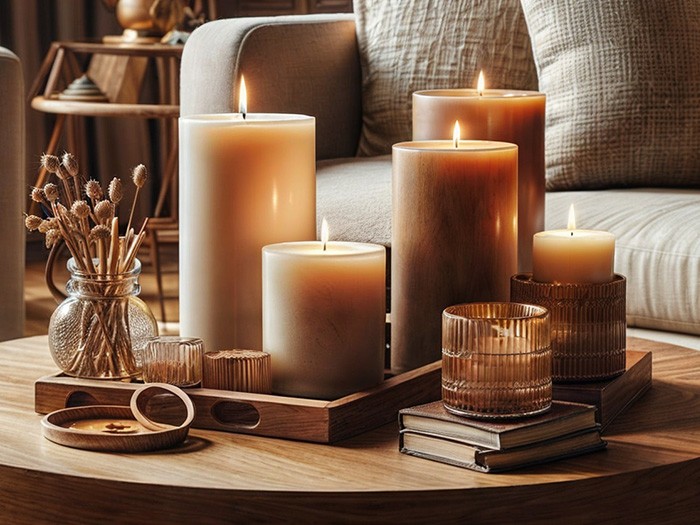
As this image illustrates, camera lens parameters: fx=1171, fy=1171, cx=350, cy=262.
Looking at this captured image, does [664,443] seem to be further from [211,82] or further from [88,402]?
[211,82]

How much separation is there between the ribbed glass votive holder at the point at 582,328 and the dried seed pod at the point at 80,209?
0.41 meters

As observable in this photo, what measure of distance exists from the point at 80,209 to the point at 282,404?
0.91 feet

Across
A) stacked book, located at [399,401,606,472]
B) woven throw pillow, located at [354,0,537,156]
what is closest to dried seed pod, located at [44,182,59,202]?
stacked book, located at [399,401,606,472]

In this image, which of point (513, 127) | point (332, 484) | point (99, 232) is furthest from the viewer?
point (513, 127)

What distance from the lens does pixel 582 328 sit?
1.02 metres

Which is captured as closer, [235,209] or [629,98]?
[235,209]

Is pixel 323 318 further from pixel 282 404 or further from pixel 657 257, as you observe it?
pixel 657 257

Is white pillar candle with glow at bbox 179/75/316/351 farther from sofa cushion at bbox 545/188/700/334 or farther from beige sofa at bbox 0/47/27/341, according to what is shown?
beige sofa at bbox 0/47/27/341

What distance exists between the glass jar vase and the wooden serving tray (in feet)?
0.08

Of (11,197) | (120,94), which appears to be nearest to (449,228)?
(11,197)

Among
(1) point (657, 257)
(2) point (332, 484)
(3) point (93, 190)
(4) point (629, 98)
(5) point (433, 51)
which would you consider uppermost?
(5) point (433, 51)

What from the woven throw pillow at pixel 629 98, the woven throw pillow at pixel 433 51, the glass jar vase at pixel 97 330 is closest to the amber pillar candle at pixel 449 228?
the glass jar vase at pixel 97 330

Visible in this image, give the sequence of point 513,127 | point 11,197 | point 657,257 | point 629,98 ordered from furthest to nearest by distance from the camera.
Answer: point 11,197 → point 629,98 → point 657,257 → point 513,127

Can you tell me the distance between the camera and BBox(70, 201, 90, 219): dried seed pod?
106 centimetres
